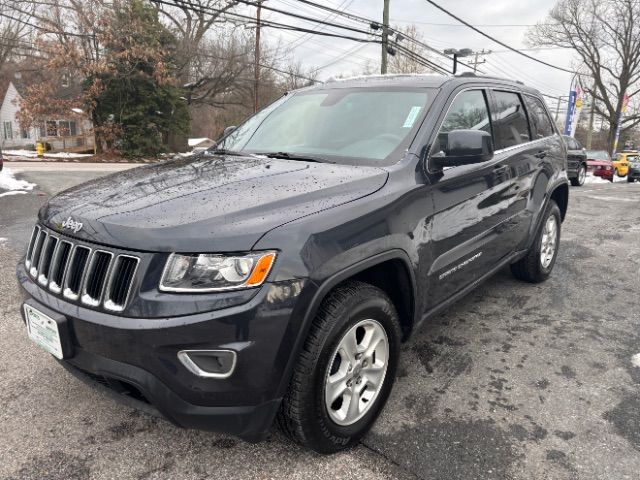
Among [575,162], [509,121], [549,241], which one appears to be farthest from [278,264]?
[575,162]

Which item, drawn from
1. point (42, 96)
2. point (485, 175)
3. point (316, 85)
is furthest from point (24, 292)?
point (42, 96)

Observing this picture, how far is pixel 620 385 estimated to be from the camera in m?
2.96

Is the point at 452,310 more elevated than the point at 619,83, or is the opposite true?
the point at 619,83

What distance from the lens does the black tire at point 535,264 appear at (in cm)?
440

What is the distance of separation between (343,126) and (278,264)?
149cm

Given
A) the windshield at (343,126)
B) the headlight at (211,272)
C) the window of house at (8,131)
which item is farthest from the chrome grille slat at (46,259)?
the window of house at (8,131)

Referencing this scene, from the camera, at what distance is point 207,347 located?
1786mm

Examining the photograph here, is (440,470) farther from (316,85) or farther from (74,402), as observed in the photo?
(316,85)

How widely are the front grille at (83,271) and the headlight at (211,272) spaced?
152 millimetres

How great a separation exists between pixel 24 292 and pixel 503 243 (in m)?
3.09

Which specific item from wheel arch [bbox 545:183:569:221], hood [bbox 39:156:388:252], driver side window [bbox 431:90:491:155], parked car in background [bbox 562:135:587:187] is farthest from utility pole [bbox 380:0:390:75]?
hood [bbox 39:156:388:252]

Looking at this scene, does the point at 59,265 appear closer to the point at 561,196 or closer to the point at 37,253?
the point at 37,253

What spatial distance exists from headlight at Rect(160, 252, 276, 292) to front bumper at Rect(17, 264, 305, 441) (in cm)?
8

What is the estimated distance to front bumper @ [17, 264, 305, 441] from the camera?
1.78 m
